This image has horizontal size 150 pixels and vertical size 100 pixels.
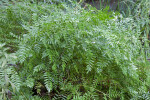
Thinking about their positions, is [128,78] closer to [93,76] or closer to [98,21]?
[93,76]

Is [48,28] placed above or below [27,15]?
below

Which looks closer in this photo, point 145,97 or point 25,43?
point 25,43

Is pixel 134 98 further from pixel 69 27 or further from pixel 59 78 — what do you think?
pixel 69 27

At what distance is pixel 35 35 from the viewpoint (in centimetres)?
80

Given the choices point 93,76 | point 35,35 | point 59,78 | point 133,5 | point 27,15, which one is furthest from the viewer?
point 133,5

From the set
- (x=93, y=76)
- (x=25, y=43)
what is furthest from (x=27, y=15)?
(x=93, y=76)

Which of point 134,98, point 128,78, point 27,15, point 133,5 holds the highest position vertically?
point 133,5

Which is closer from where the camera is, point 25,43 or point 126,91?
point 25,43

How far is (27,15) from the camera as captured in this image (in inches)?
48.8

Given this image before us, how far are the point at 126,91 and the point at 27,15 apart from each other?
105 centimetres

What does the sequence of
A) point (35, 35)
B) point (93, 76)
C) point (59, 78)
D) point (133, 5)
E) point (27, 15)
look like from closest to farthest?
point (35, 35) → point (59, 78) → point (93, 76) → point (27, 15) → point (133, 5)

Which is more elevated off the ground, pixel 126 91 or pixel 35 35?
pixel 35 35

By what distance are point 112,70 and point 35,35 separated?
589 millimetres

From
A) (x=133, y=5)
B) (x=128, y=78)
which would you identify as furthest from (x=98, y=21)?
(x=133, y=5)
